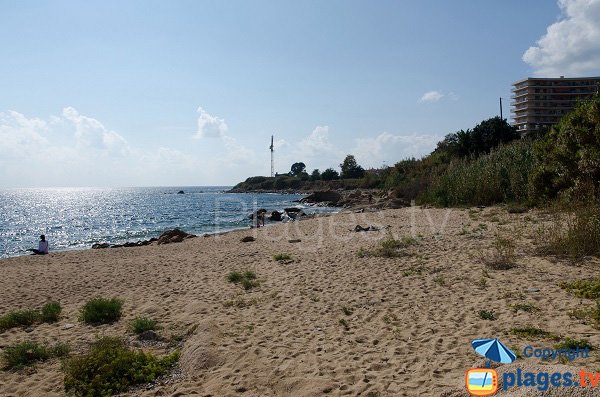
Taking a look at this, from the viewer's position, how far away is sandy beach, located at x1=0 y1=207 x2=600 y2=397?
4742mm

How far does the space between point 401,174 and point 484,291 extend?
3466cm

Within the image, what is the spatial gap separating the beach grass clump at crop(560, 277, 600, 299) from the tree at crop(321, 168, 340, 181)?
93995mm

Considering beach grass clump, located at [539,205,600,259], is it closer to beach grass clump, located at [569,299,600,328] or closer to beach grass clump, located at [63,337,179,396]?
beach grass clump, located at [569,299,600,328]

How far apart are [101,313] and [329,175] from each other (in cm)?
9567

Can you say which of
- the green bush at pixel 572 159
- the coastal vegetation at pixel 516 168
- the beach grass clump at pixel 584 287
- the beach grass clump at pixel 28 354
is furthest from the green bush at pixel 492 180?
the beach grass clump at pixel 28 354

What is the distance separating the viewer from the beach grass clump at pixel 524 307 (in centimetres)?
608

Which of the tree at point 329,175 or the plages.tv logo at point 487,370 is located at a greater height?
the tree at point 329,175

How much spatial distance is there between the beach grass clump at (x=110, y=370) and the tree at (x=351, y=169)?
93331 millimetres

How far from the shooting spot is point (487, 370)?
4062mm

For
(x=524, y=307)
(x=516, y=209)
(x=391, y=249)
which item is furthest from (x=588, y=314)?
(x=516, y=209)

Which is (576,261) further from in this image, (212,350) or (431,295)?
(212,350)

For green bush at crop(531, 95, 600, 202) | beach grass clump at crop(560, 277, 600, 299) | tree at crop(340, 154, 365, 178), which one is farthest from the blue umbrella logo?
tree at crop(340, 154, 365, 178)

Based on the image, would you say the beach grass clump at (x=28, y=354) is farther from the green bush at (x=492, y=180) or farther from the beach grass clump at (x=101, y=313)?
the green bush at (x=492, y=180)

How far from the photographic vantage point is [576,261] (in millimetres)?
8492
